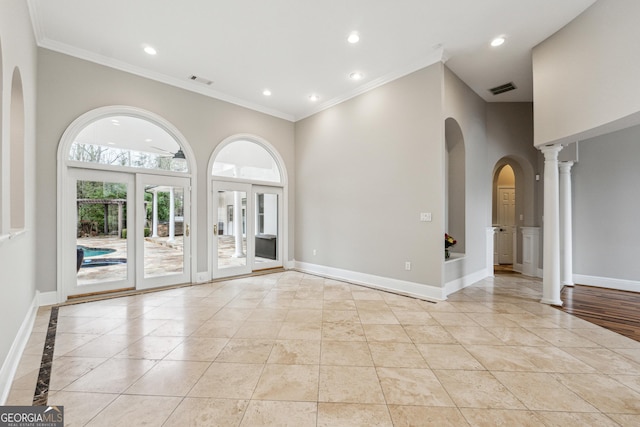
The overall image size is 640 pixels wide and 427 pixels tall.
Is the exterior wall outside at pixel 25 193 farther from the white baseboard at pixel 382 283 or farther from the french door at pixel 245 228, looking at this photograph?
the white baseboard at pixel 382 283

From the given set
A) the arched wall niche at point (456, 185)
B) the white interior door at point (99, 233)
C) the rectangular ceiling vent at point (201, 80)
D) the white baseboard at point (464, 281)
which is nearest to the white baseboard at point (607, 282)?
the white baseboard at point (464, 281)

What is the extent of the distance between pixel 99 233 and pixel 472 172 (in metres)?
6.53

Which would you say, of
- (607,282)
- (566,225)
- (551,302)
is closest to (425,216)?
(551,302)

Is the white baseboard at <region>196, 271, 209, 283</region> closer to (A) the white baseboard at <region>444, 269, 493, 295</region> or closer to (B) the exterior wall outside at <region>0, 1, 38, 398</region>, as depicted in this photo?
(B) the exterior wall outside at <region>0, 1, 38, 398</region>

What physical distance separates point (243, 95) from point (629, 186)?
734 centimetres

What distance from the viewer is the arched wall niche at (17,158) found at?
110 inches

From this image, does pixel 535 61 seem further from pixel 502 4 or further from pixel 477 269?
pixel 477 269

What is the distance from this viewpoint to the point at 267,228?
6.31m

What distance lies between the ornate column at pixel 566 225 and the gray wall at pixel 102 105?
6.14m

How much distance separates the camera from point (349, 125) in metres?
5.35

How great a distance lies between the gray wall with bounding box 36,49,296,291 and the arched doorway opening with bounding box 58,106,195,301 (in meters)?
0.11

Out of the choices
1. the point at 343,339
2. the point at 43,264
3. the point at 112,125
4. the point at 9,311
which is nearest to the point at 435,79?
the point at 343,339

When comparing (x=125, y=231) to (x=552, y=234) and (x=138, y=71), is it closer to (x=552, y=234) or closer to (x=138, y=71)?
(x=138, y=71)

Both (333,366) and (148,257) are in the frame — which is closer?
(333,366)
